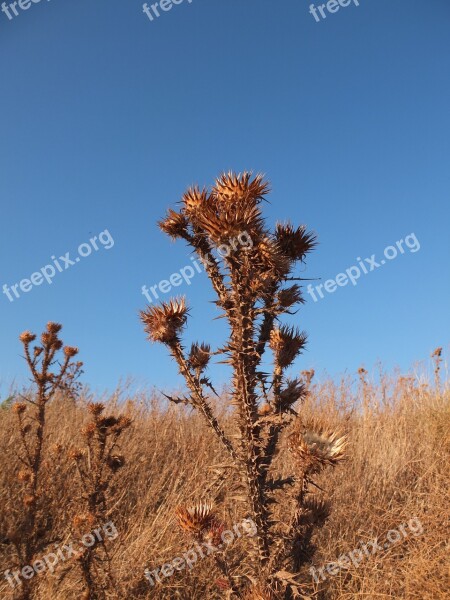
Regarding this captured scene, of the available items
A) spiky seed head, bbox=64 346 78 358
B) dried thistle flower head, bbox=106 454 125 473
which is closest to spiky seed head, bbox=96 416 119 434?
dried thistle flower head, bbox=106 454 125 473

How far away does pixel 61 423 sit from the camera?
7125 mm

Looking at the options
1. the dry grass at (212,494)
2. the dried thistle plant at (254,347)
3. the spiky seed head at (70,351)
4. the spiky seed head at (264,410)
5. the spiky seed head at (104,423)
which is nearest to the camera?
the dried thistle plant at (254,347)

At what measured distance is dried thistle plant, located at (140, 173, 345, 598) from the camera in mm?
2191

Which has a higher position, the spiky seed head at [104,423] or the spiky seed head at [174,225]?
the spiky seed head at [174,225]

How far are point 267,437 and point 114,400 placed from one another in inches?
244

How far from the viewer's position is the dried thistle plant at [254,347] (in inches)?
86.3

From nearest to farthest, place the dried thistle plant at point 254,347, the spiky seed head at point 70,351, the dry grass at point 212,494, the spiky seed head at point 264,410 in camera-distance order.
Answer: the dried thistle plant at point 254,347, the spiky seed head at point 264,410, the dry grass at point 212,494, the spiky seed head at point 70,351

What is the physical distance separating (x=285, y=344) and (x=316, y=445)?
1.75 ft

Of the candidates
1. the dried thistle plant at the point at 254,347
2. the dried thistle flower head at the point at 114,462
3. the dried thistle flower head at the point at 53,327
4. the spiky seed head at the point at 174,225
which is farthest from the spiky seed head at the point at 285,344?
the dried thistle flower head at the point at 53,327

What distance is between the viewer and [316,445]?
2.45 meters

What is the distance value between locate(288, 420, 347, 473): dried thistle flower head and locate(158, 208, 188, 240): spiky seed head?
3.78ft

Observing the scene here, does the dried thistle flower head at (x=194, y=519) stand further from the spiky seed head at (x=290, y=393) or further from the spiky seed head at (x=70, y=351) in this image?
the spiky seed head at (x=70, y=351)

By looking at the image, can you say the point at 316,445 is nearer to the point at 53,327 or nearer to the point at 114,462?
the point at 114,462

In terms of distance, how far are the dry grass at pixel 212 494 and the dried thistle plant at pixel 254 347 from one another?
0.23 meters
